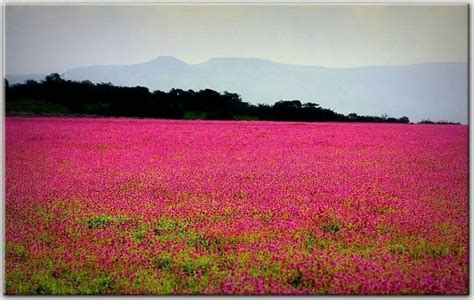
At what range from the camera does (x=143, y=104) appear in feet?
18.8

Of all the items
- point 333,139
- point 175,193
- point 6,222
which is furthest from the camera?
point 333,139

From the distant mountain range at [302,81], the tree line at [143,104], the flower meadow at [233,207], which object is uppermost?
the distant mountain range at [302,81]

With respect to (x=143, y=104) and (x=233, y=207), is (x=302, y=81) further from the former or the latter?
(x=143, y=104)

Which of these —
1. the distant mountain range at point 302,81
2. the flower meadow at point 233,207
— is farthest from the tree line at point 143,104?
the flower meadow at point 233,207

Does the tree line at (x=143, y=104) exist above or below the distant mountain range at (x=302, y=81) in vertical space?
below

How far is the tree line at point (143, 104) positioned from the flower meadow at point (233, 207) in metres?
0.19

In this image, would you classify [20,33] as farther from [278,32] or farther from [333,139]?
[333,139]

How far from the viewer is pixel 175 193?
577 centimetres

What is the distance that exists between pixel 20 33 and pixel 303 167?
13.0ft

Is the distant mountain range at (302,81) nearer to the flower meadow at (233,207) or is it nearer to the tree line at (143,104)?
the tree line at (143,104)

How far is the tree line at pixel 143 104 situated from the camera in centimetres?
543

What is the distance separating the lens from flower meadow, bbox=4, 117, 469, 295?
443 centimetres

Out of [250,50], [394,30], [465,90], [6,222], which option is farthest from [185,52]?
[465,90]

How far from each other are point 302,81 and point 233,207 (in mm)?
1646
